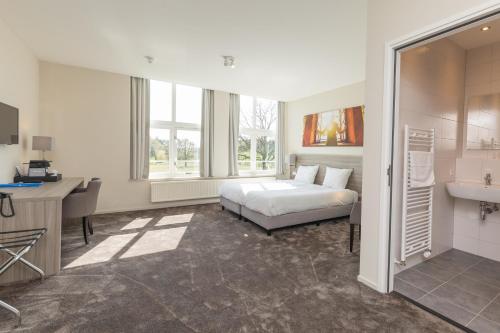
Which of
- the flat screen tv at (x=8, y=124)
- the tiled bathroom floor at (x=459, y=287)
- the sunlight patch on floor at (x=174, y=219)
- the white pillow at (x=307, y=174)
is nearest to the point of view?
the tiled bathroom floor at (x=459, y=287)

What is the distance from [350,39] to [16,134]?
458 cm

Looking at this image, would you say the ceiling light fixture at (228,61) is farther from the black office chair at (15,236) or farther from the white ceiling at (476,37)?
the black office chair at (15,236)

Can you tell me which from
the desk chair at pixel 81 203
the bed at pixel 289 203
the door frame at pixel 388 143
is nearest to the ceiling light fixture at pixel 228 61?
the bed at pixel 289 203

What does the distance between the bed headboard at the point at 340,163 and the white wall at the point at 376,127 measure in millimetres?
2779

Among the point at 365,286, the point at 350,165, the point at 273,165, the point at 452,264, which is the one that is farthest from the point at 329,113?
the point at 365,286

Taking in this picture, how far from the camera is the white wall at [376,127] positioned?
2.07m

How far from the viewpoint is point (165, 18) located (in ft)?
9.32

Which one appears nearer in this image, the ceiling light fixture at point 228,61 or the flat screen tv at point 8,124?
the flat screen tv at point 8,124

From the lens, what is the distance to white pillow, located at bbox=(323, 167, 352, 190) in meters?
4.85

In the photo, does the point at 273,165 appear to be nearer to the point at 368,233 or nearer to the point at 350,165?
the point at 350,165

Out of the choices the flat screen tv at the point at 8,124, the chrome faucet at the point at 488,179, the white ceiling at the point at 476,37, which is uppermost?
the white ceiling at the point at 476,37

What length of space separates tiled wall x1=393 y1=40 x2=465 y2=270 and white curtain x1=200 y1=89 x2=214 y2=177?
13.5 ft

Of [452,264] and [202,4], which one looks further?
[452,264]

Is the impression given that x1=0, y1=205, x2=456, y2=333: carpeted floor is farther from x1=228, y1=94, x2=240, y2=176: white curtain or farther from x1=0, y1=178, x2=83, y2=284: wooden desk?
x1=228, y1=94, x2=240, y2=176: white curtain
